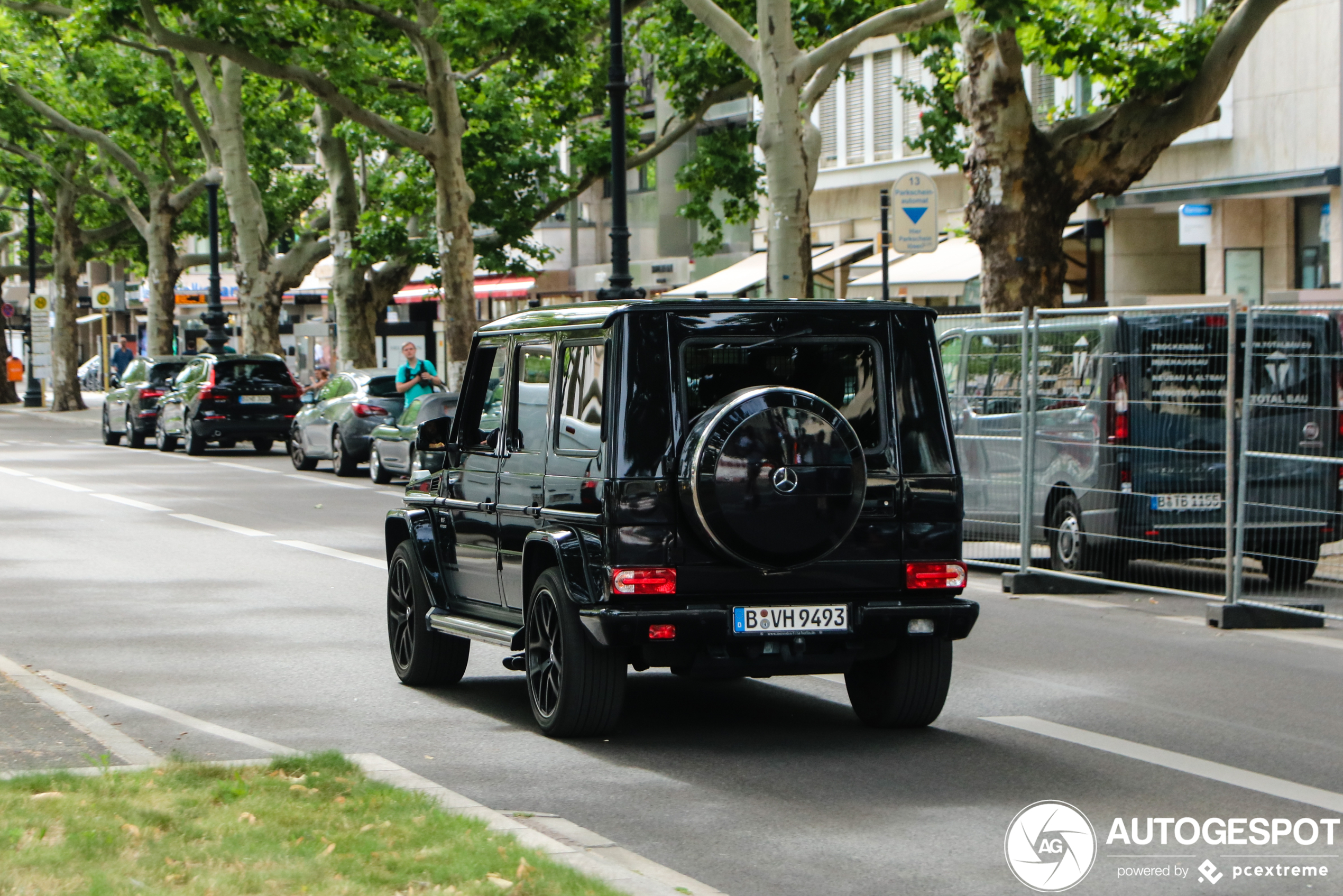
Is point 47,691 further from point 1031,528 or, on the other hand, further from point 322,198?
point 322,198

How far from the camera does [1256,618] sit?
40.9 ft

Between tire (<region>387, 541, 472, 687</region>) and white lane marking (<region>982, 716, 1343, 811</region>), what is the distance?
2.61 metres

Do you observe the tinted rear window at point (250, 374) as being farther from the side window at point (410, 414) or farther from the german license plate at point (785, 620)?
the german license plate at point (785, 620)

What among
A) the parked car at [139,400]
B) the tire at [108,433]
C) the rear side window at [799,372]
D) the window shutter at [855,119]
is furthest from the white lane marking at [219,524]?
the window shutter at [855,119]

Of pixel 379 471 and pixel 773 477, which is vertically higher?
pixel 773 477

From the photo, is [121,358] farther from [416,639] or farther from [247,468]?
[416,639]

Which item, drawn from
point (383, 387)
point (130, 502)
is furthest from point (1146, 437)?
point (383, 387)

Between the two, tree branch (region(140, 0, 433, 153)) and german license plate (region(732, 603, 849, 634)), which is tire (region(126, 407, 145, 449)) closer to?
tree branch (region(140, 0, 433, 153))

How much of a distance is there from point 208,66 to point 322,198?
3208 centimetres

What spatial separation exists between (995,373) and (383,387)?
14.7 m

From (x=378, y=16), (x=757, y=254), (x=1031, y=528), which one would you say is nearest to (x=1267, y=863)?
(x=1031, y=528)

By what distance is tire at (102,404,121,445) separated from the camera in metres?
39.4

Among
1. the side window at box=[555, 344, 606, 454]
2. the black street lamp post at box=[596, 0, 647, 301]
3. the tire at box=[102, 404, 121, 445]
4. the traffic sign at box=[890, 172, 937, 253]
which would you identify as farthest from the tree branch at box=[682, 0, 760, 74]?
the tire at box=[102, 404, 121, 445]

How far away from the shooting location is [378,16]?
97.9 ft
